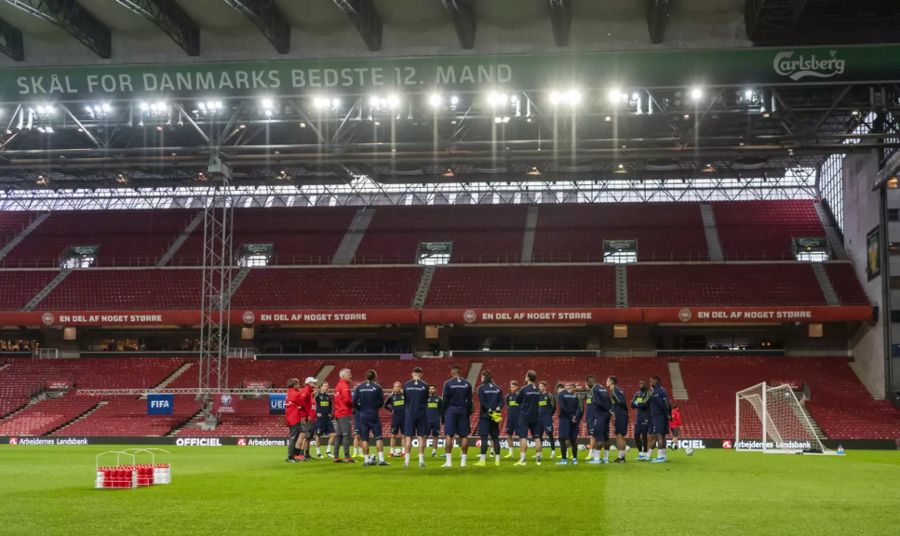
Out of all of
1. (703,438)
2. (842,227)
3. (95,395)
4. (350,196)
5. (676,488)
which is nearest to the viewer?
(676,488)

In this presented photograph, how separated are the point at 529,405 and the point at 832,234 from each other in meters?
34.0

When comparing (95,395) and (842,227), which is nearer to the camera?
(95,395)

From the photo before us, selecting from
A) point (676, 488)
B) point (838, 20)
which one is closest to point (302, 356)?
point (838, 20)

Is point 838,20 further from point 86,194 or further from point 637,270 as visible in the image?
point 86,194

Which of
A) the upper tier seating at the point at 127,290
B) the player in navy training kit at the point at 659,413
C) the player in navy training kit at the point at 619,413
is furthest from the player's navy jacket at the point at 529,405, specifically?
the upper tier seating at the point at 127,290

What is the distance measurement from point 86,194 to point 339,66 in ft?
137

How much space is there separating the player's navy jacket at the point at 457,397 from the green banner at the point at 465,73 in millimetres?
6597

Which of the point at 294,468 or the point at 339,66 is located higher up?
the point at 339,66

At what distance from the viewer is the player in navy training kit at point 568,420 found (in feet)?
59.4

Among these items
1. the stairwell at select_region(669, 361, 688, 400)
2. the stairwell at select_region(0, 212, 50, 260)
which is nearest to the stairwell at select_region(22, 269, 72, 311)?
the stairwell at select_region(0, 212, 50, 260)

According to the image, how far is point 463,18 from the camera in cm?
1928

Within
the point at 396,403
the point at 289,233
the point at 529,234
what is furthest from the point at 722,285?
the point at 396,403

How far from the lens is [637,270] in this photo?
150 feet

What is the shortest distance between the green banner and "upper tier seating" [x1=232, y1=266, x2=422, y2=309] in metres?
24.6
